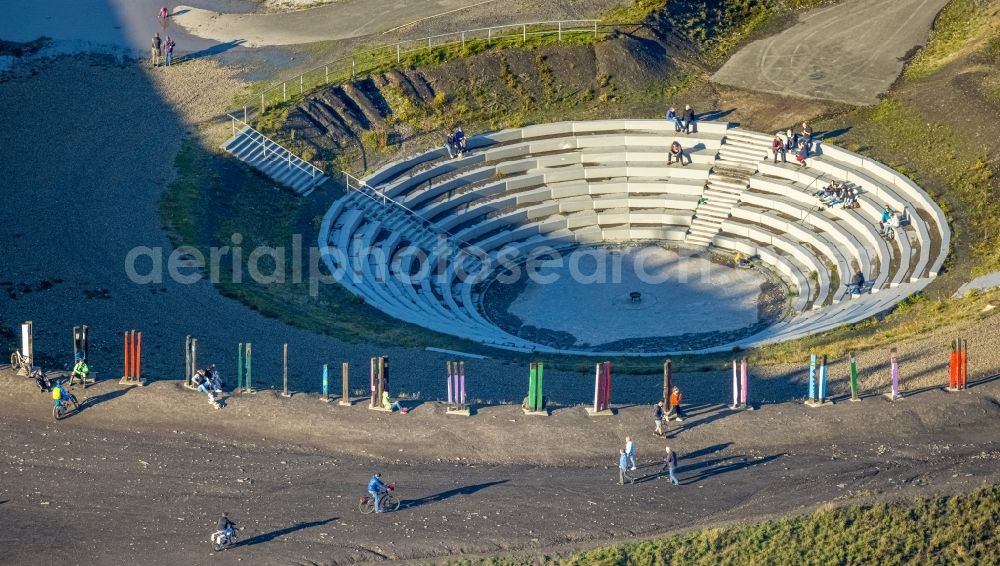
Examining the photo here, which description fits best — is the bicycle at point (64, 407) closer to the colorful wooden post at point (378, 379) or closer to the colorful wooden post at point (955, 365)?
the colorful wooden post at point (378, 379)

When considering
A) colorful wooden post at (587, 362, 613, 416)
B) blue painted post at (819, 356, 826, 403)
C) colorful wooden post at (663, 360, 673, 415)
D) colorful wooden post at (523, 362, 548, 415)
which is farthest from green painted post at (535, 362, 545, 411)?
blue painted post at (819, 356, 826, 403)

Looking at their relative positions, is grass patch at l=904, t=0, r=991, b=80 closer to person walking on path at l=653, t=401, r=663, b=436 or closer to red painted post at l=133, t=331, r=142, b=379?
person walking on path at l=653, t=401, r=663, b=436

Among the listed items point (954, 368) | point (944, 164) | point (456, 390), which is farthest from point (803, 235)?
point (456, 390)

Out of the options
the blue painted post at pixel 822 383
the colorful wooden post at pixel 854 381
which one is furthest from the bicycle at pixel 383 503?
the colorful wooden post at pixel 854 381

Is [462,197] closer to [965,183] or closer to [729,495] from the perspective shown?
[965,183]

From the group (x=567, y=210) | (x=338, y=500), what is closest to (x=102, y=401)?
(x=338, y=500)
